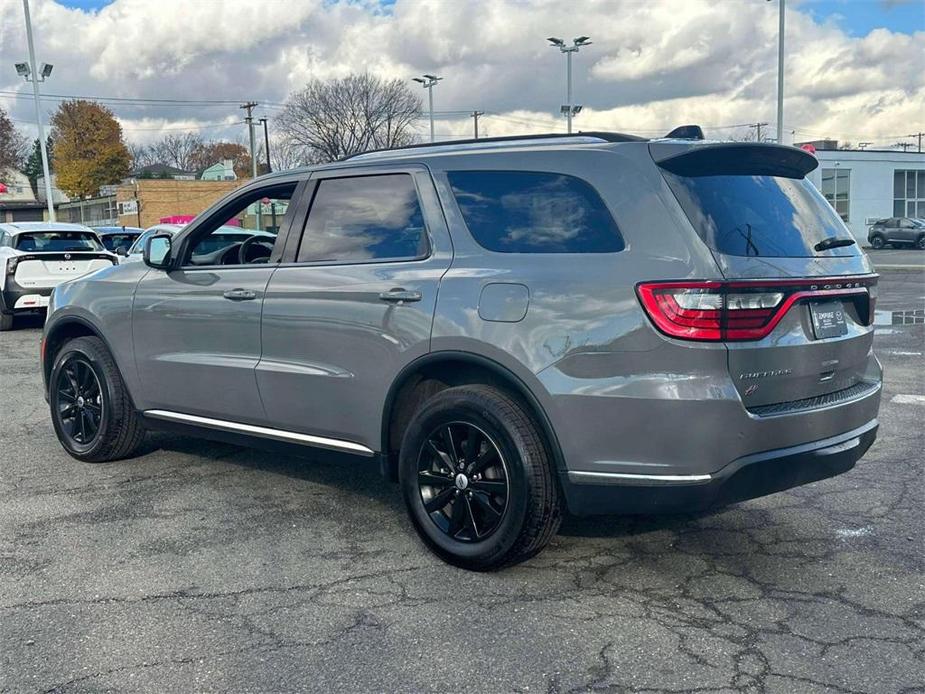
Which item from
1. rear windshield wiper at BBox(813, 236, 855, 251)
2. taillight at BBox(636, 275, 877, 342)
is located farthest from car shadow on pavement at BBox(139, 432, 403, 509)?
rear windshield wiper at BBox(813, 236, 855, 251)

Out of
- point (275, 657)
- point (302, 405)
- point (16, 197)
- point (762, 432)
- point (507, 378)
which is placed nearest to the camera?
point (275, 657)

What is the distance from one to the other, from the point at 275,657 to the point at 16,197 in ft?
362

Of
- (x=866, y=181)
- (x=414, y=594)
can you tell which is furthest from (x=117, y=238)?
(x=866, y=181)

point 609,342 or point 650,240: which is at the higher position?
point 650,240

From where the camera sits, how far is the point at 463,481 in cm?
384

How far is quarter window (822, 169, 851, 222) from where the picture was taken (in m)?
57.4

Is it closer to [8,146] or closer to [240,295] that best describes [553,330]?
[240,295]

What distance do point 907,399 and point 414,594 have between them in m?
5.44

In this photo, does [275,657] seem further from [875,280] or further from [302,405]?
[875,280]

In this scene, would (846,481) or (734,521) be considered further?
(846,481)

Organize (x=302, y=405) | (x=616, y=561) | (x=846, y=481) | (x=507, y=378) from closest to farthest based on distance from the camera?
1. (x=507, y=378)
2. (x=616, y=561)
3. (x=302, y=405)
4. (x=846, y=481)

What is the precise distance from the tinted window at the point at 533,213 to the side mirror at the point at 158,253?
6.53 ft

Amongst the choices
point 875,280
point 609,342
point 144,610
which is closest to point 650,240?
point 609,342

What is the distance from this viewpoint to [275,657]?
3115 millimetres
